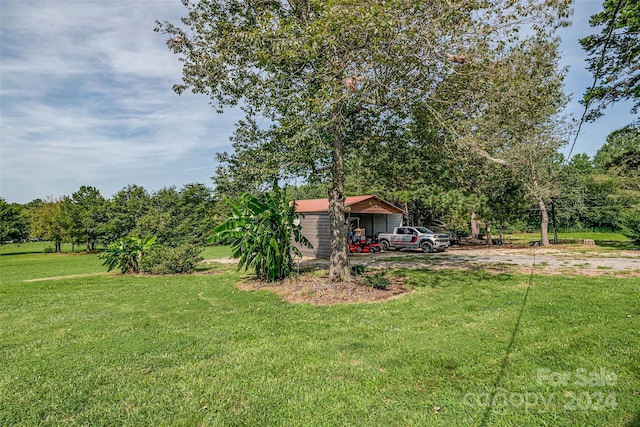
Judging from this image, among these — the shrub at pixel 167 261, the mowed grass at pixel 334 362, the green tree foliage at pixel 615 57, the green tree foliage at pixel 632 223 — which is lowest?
the mowed grass at pixel 334 362

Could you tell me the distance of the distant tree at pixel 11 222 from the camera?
33.7 meters

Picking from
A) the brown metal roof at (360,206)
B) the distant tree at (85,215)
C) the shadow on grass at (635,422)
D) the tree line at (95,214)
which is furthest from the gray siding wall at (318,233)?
the distant tree at (85,215)

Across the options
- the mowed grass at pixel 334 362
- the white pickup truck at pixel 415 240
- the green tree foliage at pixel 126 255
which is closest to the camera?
the mowed grass at pixel 334 362

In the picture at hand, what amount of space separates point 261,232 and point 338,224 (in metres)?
2.34

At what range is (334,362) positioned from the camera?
13.3 feet

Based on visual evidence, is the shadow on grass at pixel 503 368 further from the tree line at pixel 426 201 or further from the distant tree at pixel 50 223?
the distant tree at pixel 50 223

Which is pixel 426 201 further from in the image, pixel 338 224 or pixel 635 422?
pixel 635 422

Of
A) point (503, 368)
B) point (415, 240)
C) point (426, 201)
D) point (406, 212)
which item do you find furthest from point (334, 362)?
point (406, 212)

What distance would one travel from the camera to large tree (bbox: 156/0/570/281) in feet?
20.0

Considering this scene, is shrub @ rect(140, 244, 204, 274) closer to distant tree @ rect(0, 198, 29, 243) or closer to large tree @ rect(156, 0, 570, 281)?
large tree @ rect(156, 0, 570, 281)

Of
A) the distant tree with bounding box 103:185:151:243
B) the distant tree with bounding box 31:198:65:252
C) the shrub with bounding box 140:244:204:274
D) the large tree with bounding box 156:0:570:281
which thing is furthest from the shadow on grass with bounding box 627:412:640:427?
the distant tree with bounding box 31:198:65:252

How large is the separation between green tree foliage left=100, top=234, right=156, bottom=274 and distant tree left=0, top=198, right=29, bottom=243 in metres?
30.3

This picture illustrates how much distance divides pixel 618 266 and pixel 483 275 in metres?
5.01

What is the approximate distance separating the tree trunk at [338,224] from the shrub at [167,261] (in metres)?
7.60
